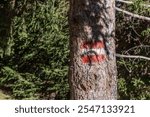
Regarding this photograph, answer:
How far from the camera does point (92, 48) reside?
4.45 meters

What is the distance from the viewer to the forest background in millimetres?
9867

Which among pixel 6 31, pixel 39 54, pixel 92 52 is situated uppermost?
pixel 6 31

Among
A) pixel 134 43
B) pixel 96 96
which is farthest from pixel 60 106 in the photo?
pixel 134 43

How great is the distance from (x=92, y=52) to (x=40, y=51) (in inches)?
254

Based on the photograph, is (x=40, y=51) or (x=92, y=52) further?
(x=40, y=51)

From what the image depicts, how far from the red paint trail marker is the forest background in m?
5.13

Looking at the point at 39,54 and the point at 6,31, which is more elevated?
the point at 6,31

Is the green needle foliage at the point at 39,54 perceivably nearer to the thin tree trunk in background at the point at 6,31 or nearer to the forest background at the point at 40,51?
the forest background at the point at 40,51

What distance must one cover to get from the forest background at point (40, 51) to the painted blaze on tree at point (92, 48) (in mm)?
5034

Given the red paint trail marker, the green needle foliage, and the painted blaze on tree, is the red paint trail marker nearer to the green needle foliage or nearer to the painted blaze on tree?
the painted blaze on tree

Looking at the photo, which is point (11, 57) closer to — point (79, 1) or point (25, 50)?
point (25, 50)

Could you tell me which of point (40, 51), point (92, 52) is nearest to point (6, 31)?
point (40, 51)

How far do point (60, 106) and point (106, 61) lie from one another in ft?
2.08

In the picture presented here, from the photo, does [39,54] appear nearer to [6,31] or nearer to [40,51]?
[40,51]
